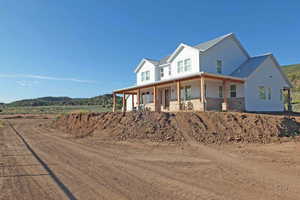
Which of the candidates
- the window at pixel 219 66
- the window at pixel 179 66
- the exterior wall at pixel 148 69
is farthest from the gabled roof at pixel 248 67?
the exterior wall at pixel 148 69

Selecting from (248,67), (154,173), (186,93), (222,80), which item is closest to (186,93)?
(186,93)

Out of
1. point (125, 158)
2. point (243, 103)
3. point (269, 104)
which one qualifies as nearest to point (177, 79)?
point (243, 103)

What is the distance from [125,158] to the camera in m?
7.49

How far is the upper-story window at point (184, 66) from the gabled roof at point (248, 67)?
4.18m

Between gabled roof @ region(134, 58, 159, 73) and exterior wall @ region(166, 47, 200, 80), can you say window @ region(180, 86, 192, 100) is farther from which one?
gabled roof @ region(134, 58, 159, 73)

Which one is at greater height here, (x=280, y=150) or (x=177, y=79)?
(x=177, y=79)

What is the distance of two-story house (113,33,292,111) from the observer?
722 inches

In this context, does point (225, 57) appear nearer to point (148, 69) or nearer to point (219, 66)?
point (219, 66)

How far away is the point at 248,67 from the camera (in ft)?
65.8

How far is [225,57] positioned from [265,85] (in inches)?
173

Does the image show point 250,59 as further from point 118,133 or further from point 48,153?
point 48,153

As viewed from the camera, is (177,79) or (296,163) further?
(177,79)

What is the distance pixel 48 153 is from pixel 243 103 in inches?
592

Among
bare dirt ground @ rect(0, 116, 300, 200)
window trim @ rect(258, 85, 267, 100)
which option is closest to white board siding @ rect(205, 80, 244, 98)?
window trim @ rect(258, 85, 267, 100)
